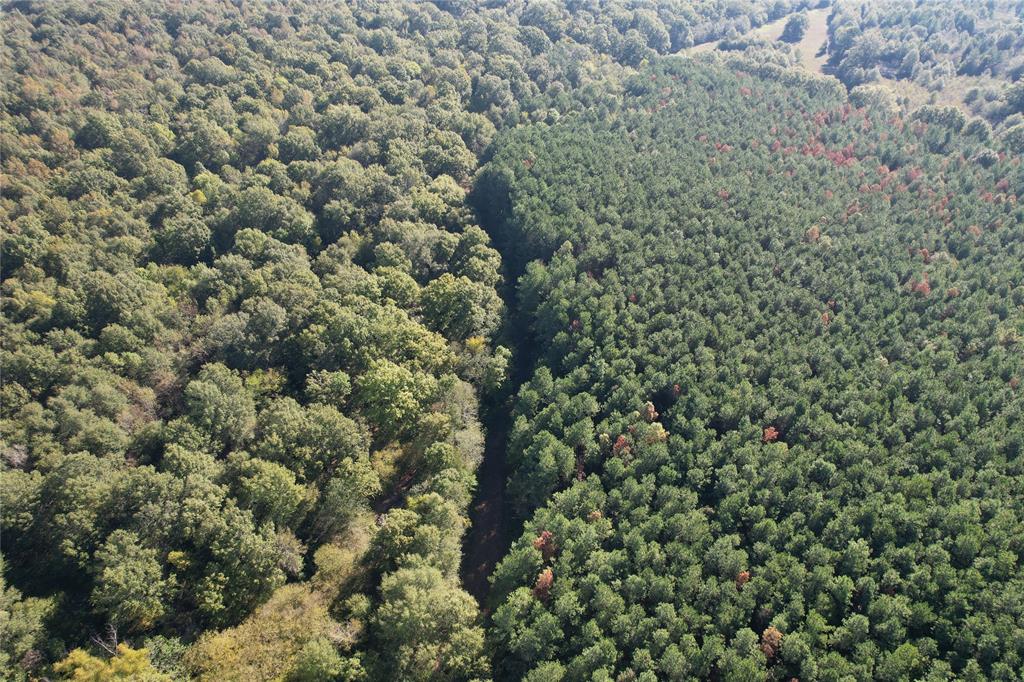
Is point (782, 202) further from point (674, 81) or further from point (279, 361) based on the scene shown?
point (279, 361)

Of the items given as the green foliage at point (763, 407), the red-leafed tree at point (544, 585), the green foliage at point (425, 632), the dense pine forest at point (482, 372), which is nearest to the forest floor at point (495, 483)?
the dense pine forest at point (482, 372)

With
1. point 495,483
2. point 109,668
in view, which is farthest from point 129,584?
point 495,483

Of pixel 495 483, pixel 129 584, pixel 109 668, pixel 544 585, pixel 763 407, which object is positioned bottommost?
pixel 109 668

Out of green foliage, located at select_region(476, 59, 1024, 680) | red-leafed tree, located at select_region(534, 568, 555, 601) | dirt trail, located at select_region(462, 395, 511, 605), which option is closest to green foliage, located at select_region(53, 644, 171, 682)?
green foliage, located at select_region(476, 59, 1024, 680)

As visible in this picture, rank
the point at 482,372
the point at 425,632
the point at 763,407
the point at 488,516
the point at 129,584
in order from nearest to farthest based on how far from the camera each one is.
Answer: the point at 129,584
the point at 425,632
the point at 763,407
the point at 488,516
the point at 482,372

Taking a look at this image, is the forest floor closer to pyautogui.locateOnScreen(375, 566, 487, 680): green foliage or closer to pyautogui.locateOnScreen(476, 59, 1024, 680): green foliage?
pyautogui.locateOnScreen(476, 59, 1024, 680): green foliage

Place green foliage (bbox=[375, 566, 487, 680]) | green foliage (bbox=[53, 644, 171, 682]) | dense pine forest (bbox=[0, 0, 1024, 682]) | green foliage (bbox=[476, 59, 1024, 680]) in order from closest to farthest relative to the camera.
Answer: green foliage (bbox=[53, 644, 171, 682])
green foliage (bbox=[375, 566, 487, 680])
dense pine forest (bbox=[0, 0, 1024, 682])
green foliage (bbox=[476, 59, 1024, 680])

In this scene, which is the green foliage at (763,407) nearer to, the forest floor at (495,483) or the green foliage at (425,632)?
the forest floor at (495,483)

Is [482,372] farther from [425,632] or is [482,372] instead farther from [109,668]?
[109,668]
